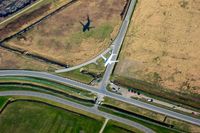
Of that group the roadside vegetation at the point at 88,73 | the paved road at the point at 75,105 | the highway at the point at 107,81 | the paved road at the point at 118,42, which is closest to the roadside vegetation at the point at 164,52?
the paved road at the point at 118,42

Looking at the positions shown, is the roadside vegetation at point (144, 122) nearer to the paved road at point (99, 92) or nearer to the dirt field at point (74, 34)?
the paved road at point (99, 92)

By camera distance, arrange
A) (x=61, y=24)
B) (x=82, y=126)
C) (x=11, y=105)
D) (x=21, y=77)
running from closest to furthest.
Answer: (x=82, y=126), (x=11, y=105), (x=21, y=77), (x=61, y=24)

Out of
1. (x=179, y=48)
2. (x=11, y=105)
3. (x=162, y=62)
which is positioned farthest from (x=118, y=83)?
(x=11, y=105)

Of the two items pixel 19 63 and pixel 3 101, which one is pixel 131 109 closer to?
pixel 3 101

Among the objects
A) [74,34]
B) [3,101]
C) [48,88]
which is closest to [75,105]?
[48,88]

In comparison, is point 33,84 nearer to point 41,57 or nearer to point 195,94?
point 41,57

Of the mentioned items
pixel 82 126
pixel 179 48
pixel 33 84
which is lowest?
pixel 82 126

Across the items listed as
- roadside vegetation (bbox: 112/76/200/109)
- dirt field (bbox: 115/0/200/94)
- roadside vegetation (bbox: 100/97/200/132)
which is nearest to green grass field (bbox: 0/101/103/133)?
roadside vegetation (bbox: 100/97/200/132)
